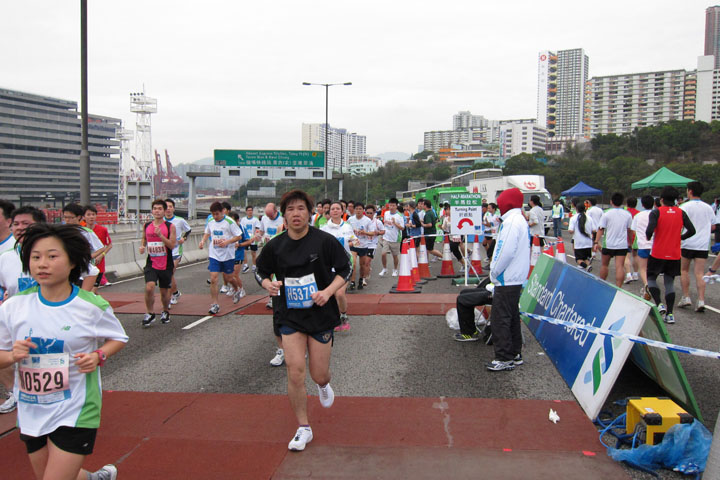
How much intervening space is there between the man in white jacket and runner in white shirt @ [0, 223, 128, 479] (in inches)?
162

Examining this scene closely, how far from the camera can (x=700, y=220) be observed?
Result: 28.1 ft

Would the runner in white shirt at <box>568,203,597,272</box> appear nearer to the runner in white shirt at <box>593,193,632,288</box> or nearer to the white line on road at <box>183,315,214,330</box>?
the runner in white shirt at <box>593,193,632,288</box>

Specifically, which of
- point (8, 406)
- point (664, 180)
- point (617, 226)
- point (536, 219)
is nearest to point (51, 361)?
point (8, 406)

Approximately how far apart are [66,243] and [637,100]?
20441 cm

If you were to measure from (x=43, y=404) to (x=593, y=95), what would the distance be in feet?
671

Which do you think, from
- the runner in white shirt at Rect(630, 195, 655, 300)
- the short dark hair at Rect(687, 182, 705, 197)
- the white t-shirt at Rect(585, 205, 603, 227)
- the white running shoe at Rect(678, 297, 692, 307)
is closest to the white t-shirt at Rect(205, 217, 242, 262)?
the runner in white shirt at Rect(630, 195, 655, 300)

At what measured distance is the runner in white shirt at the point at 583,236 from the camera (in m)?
12.1

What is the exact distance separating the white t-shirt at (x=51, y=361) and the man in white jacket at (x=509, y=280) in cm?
414

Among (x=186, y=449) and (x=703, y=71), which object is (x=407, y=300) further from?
(x=703, y=71)

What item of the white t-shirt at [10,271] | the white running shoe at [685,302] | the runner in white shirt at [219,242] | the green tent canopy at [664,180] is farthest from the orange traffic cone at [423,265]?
the green tent canopy at [664,180]

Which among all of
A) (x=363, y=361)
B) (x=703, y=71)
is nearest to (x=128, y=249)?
(x=363, y=361)

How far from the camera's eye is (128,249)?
15344 mm

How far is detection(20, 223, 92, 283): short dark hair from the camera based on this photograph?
2.80 meters

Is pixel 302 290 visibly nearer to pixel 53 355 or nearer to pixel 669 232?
pixel 53 355
